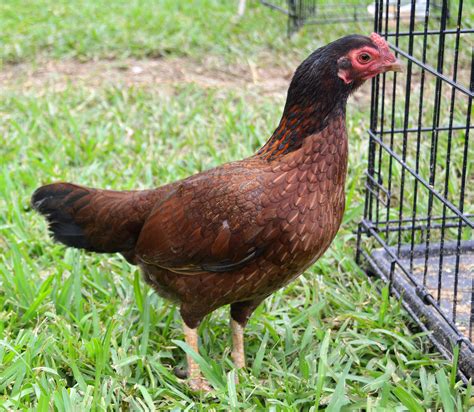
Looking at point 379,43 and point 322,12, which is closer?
point 379,43

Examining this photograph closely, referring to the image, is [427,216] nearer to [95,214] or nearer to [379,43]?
[379,43]

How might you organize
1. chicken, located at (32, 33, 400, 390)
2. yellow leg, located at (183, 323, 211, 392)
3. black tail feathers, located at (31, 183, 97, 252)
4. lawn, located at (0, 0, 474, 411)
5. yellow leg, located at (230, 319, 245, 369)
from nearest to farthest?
chicken, located at (32, 33, 400, 390) < lawn, located at (0, 0, 474, 411) < yellow leg, located at (183, 323, 211, 392) < yellow leg, located at (230, 319, 245, 369) < black tail feathers, located at (31, 183, 97, 252)

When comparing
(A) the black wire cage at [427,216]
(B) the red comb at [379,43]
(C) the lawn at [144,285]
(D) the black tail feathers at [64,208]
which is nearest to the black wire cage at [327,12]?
(C) the lawn at [144,285]

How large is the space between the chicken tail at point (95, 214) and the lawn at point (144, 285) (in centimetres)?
28

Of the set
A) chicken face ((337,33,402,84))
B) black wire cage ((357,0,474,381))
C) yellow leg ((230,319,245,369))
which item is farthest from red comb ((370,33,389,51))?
yellow leg ((230,319,245,369))

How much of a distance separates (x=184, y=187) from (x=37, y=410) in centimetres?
111

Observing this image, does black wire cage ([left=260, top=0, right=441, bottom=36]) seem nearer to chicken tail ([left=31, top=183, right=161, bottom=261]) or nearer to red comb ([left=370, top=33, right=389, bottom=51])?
red comb ([left=370, top=33, right=389, bottom=51])

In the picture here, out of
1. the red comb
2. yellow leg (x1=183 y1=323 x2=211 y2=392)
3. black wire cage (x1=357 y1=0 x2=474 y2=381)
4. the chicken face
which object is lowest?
yellow leg (x1=183 y1=323 x2=211 y2=392)

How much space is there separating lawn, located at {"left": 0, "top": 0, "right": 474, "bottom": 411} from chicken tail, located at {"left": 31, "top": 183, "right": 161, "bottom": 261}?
28 centimetres

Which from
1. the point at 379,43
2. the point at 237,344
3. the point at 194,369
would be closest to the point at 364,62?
the point at 379,43

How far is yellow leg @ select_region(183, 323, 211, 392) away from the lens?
307 cm

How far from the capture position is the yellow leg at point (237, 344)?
3.20 m

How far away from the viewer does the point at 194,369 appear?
123 inches

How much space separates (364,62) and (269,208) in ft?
2.35
